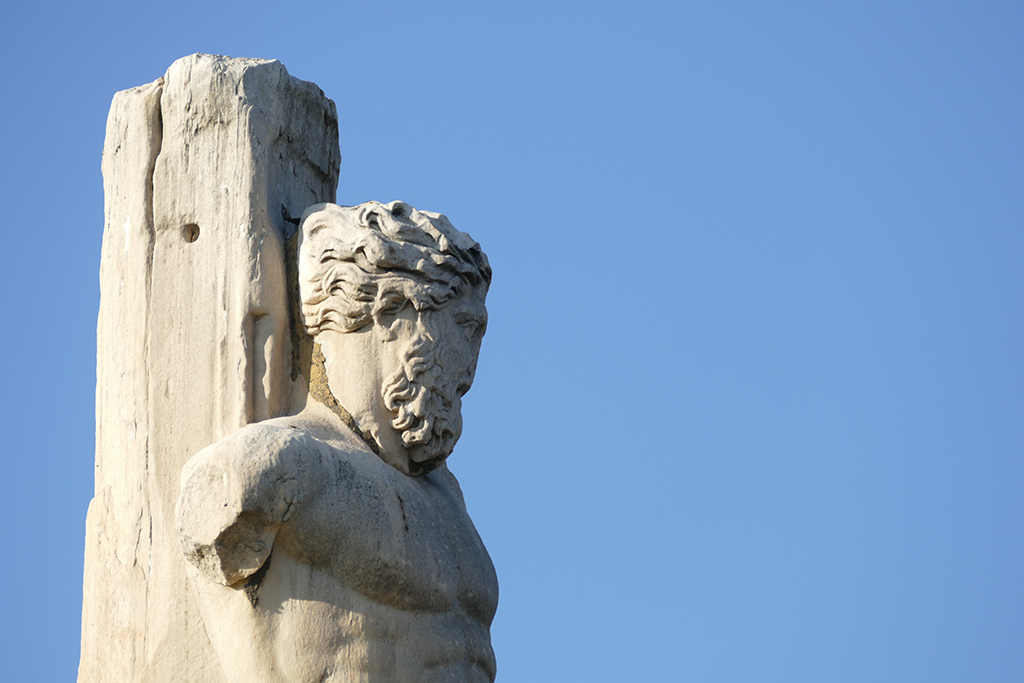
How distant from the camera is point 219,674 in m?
5.52

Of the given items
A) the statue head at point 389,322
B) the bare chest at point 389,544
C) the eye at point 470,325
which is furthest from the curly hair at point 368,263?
the bare chest at point 389,544

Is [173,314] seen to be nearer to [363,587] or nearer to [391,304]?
[391,304]

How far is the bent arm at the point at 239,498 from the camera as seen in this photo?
204 inches

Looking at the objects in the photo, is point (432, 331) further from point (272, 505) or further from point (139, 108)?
point (139, 108)

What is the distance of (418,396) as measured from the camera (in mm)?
5875

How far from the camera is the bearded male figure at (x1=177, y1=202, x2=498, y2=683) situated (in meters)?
5.27

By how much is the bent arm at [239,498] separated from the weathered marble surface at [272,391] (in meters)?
0.04

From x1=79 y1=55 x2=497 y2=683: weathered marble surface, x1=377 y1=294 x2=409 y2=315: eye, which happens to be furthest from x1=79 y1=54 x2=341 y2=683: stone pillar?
x1=377 y1=294 x2=409 y2=315: eye

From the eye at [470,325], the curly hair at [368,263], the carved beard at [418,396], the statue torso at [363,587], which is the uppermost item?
the curly hair at [368,263]

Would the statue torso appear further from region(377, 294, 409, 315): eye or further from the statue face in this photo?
region(377, 294, 409, 315): eye

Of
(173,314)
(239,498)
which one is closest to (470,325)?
(173,314)

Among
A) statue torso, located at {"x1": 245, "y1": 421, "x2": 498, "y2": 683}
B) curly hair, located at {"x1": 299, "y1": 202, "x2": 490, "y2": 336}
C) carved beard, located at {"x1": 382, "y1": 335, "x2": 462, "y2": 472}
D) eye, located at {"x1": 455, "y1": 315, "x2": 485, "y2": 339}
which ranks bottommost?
statue torso, located at {"x1": 245, "y1": 421, "x2": 498, "y2": 683}

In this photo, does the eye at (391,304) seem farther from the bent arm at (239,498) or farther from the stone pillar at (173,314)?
the bent arm at (239,498)

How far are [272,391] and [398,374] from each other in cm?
54
